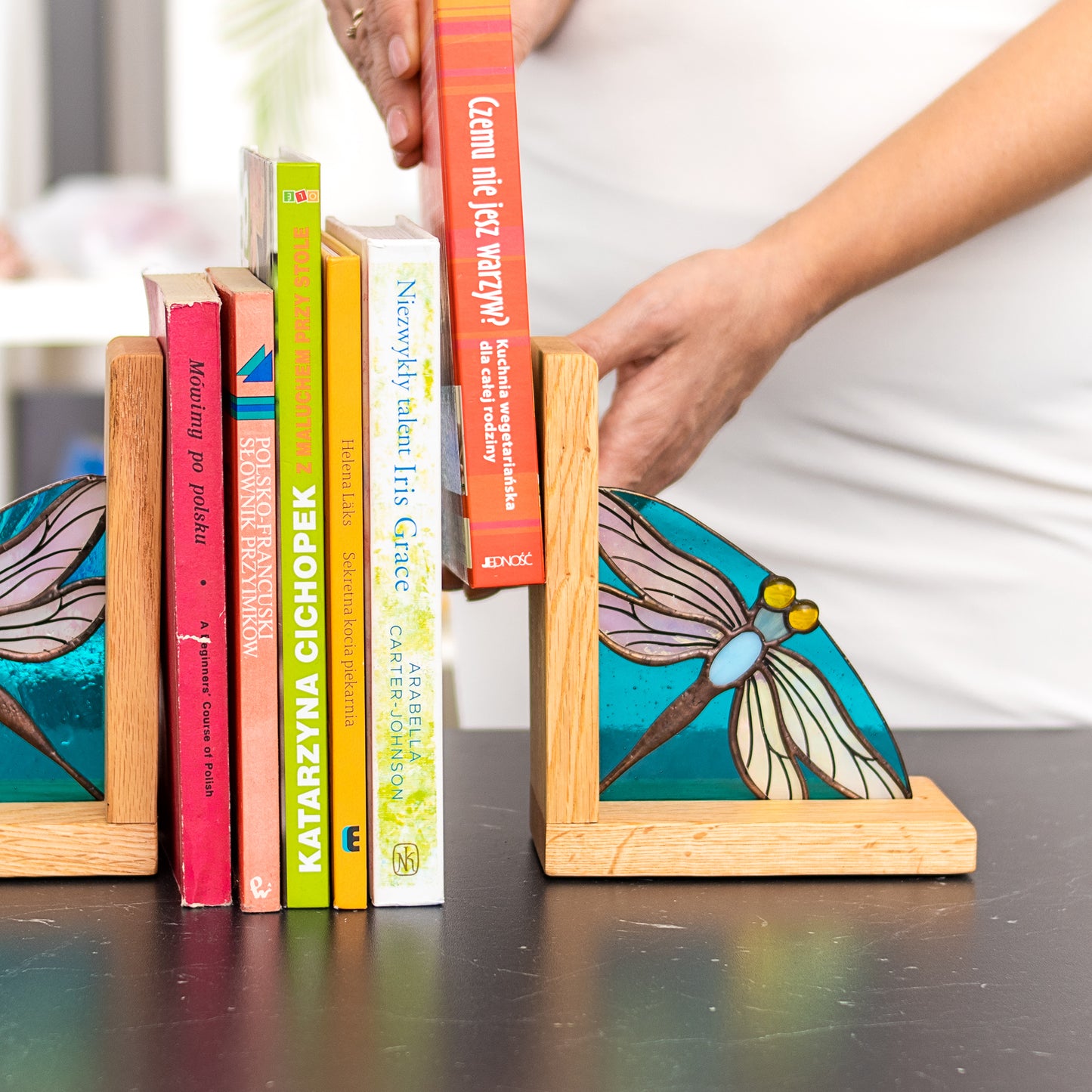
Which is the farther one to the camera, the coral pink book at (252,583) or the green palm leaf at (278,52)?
the green palm leaf at (278,52)

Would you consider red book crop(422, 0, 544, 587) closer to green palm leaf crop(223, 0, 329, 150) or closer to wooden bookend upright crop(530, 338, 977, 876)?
wooden bookend upright crop(530, 338, 977, 876)

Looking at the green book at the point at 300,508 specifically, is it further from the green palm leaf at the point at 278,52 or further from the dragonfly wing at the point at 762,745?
the green palm leaf at the point at 278,52

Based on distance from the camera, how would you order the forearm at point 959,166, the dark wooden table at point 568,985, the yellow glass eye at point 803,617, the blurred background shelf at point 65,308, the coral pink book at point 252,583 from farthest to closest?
the blurred background shelf at point 65,308, the forearm at point 959,166, the yellow glass eye at point 803,617, the coral pink book at point 252,583, the dark wooden table at point 568,985

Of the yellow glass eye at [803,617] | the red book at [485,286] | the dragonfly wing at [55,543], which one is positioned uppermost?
the red book at [485,286]

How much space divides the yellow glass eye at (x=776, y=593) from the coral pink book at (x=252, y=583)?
0.89 ft

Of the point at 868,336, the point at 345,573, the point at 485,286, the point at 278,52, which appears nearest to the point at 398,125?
the point at 485,286

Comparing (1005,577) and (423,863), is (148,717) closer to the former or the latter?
(423,863)

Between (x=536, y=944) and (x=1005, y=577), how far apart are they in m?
0.72

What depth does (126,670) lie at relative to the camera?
2.42ft

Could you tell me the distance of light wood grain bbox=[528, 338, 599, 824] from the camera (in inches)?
28.2

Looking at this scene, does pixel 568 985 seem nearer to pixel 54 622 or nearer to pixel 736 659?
pixel 736 659

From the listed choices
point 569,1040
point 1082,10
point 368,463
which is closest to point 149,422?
point 368,463

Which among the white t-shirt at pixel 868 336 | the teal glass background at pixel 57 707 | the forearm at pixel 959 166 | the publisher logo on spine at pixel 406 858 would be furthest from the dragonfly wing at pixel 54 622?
the white t-shirt at pixel 868 336

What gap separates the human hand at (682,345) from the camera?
2.85ft
